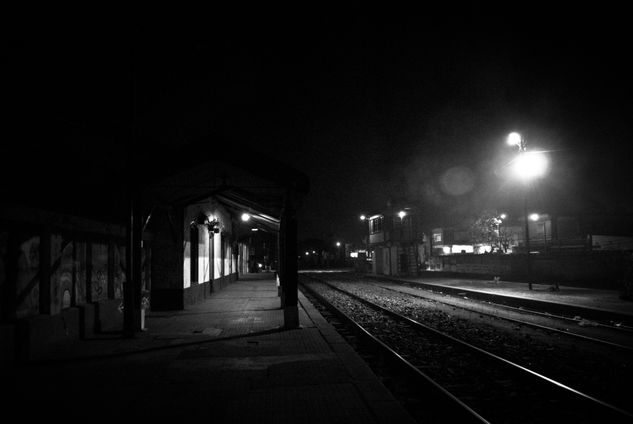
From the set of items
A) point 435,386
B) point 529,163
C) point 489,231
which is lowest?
point 435,386

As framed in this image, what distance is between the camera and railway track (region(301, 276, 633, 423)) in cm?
582

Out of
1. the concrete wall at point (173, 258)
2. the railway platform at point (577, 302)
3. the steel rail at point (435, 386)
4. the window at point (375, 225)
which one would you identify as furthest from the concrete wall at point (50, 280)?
the window at point (375, 225)

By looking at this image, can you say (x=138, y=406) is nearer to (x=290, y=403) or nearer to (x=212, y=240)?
(x=290, y=403)

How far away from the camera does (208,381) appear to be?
22.7ft

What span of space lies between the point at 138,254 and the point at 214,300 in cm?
922

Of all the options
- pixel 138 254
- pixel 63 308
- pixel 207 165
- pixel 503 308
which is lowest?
pixel 503 308

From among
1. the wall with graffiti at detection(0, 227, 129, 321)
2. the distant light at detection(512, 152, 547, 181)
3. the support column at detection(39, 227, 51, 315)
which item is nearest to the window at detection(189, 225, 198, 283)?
the wall with graffiti at detection(0, 227, 129, 321)

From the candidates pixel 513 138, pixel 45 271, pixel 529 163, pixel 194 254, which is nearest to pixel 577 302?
pixel 529 163

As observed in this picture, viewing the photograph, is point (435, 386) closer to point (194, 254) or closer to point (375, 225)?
point (194, 254)

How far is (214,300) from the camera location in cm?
2014

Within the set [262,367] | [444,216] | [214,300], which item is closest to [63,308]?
[262,367]

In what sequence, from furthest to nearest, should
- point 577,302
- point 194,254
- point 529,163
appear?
1. point 529,163
2. point 194,254
3. point 577,302

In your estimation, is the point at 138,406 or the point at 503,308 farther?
the point at 503,308

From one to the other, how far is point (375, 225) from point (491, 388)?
51.4 metres
